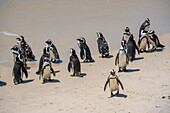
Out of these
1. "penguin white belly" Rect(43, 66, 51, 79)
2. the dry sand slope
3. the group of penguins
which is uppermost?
the group of penguins

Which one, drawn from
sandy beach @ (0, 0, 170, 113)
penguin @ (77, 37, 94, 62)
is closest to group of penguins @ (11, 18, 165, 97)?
penguin @ (77, 37, 94, 62)

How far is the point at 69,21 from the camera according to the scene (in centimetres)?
2642

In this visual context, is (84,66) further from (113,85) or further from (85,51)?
(113,85)

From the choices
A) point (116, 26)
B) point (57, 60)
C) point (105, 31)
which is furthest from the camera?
point (116, 26)

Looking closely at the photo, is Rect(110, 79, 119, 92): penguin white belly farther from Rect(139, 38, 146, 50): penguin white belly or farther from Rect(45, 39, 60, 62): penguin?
Rect(45, 39, 60, 62): penguin

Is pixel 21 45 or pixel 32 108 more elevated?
pixel 21 45

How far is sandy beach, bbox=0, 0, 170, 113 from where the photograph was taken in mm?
8398

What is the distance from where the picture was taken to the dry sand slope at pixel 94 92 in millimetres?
8094

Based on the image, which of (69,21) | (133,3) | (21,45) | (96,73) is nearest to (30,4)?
(69,21)

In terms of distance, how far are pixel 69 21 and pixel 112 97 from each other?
18.2 meters

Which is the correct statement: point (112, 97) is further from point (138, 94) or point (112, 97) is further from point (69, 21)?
point (69, 21)

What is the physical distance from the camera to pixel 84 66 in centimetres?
1400

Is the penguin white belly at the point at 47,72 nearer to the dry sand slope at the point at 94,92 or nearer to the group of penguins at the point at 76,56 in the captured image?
the group of penguins at the point at 76,56

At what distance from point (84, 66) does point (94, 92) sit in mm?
4480
